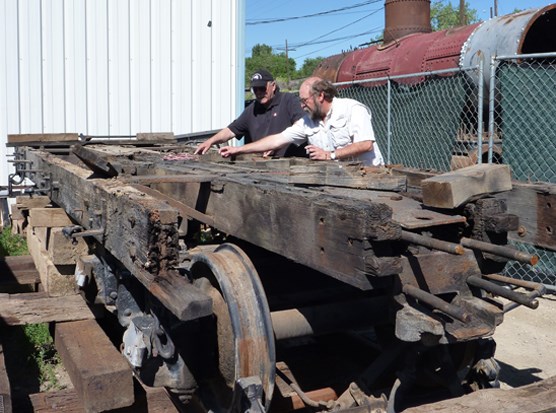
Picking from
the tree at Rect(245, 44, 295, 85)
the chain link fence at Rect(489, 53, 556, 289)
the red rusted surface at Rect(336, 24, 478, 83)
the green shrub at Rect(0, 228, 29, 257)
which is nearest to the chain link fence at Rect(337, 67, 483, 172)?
the red rusted surface at Rect(336, 24, 478, 83)

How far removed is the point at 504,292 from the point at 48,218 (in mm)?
3543

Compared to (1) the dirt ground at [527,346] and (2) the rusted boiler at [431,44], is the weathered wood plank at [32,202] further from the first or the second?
(2) the rusted boiler at [431,44]

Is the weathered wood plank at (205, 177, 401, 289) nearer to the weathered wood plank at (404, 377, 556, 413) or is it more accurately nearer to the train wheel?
→ the train wheel

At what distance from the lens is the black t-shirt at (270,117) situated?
611cm

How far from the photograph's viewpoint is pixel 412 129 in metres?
9.08

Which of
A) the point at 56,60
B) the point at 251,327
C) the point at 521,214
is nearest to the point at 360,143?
the point at 521,214

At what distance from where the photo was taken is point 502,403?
80.8 inches

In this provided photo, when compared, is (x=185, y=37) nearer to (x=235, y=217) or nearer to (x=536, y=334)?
(x=536, y=334)

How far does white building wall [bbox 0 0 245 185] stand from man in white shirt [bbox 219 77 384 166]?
502cm

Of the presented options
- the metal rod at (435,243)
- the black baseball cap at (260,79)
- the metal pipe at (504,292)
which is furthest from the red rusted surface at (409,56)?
the metal rod at (435,243)

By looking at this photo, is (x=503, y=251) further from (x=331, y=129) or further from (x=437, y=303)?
(x=331, y=129)

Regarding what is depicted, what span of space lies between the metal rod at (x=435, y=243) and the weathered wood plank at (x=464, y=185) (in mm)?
333

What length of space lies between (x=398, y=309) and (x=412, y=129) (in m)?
6.84

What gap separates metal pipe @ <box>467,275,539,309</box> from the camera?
2271mm
